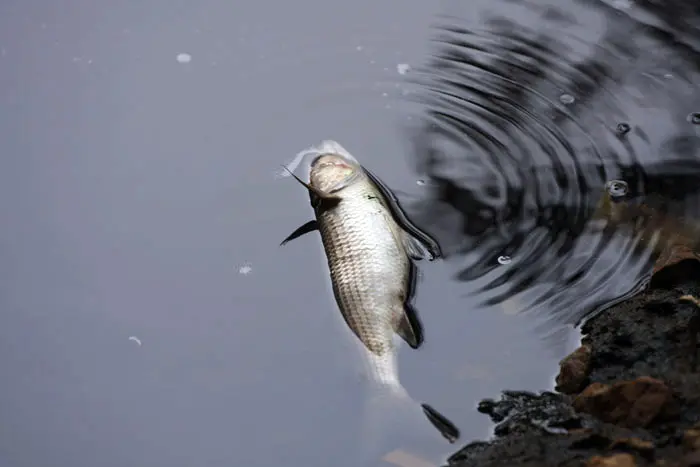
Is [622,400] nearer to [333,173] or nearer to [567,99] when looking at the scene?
[333,173]

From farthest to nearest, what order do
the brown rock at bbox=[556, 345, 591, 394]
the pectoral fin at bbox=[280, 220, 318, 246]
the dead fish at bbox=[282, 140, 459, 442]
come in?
the pectoral fin at bbox=[280, 220, 318, 246]
the dead fish at bbox=[282, 140, 459, 442]
the brown rock at bbox=[556, 345, 591, 394]

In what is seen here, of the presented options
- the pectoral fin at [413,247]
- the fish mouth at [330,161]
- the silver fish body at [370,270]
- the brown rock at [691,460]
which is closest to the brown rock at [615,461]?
the brown rock at [691,460]

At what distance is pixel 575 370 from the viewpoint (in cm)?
392

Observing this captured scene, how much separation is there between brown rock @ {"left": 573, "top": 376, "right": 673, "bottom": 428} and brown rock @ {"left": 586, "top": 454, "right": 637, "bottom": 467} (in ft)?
0.94

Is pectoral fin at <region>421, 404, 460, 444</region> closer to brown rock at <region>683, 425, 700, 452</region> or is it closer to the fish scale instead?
the fish scale

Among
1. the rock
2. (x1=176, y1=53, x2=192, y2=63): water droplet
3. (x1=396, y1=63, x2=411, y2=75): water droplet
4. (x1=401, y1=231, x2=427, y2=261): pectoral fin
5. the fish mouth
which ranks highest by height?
(x1=176, y1=53, x2=192, y2=63): water droplet

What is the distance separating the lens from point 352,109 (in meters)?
5.62

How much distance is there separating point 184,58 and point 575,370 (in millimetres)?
3420

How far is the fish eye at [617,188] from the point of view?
4933mm

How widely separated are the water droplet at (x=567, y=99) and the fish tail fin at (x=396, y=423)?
2287 mm

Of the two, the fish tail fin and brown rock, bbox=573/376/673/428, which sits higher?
the fish tail fin

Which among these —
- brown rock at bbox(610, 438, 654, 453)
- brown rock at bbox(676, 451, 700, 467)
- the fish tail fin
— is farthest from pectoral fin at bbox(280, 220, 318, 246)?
brown rock at bbox(676, 451, 700, 467)

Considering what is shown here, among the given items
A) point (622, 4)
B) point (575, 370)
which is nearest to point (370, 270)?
point (575, 370)

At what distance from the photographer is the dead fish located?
13.9ft
